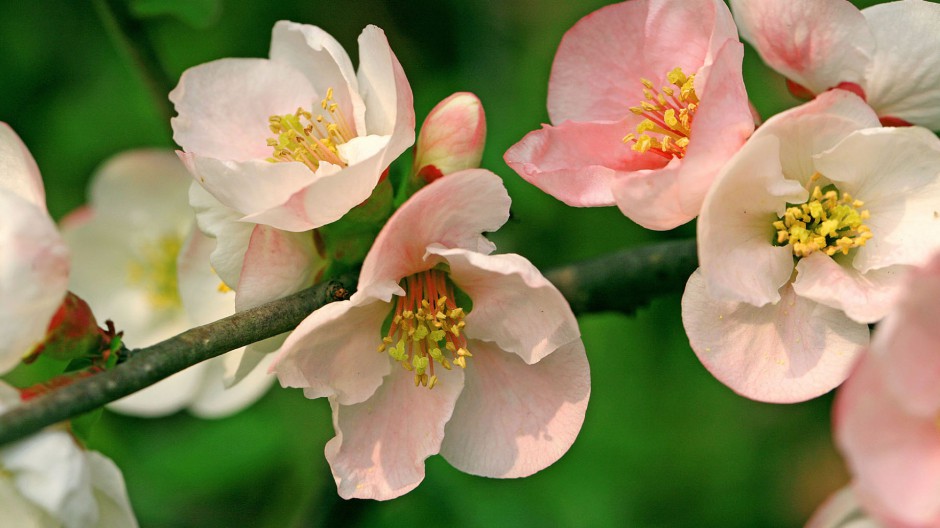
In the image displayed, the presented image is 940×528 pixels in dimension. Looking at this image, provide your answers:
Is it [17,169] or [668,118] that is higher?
[17,169]

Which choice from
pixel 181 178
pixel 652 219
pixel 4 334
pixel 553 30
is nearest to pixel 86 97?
pixel 181 178

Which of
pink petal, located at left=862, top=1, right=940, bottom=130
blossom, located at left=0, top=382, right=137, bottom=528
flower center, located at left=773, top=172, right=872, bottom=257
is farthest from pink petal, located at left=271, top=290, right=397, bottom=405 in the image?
pink petal, located at left=862, top=1, right=940, bottom=130

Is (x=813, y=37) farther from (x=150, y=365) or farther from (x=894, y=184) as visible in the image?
(x=150, y=365)

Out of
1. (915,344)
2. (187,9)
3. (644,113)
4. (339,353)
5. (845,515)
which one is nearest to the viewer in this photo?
(915,344)

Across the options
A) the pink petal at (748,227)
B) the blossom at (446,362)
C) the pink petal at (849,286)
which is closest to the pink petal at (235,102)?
the blossom at (446,362)

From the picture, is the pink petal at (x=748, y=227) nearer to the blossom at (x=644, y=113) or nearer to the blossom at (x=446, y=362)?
the blossom at (x=644, y=113)

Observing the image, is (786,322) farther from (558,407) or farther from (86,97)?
(86,97)

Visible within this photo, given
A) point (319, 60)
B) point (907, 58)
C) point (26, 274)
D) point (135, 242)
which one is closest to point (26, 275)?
point (26, 274)
